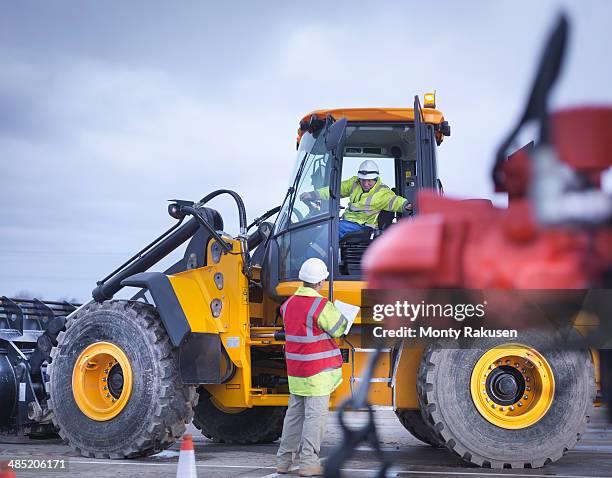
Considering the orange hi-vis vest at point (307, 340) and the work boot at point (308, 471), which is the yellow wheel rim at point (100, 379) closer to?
the orange hi-vis vest at point (307, 340)

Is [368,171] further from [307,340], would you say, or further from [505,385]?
[505,385]

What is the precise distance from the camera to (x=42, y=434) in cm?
955

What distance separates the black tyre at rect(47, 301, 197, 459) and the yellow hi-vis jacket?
2056mm

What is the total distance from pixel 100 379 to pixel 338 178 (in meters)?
2.97

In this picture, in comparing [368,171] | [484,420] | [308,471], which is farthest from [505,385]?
[368,171]

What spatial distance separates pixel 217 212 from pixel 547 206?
314 inches

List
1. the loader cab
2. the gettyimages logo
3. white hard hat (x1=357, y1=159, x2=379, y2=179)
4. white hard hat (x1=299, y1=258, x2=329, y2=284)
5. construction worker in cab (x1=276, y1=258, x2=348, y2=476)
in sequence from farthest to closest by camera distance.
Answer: white hard hat (x1=357, y1=159, x2=379, y2=179)
the loader cab
white hard hat (x1=299, y1=258, x2=329, y2=284)
construction worker in cab (x1=276, y1=258, x2=348, y2=476)
the gettyimages logo

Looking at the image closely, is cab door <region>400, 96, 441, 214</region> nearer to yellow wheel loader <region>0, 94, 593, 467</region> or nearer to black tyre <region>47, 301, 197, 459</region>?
yellow wheel loader <region>0, 94, 593, 467</region>

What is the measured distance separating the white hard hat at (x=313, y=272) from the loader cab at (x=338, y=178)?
19 cm

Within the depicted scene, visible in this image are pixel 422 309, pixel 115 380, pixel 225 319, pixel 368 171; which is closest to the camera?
pixel 422 309

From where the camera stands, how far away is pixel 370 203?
753cm

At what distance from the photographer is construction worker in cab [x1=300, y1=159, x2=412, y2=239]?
746 centimetres

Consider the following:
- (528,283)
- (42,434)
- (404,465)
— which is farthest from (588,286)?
(42,434)

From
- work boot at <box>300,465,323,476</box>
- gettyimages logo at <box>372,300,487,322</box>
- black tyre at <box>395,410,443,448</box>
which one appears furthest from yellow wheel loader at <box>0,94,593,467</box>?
gettyimages logo at <box>372,300,487,322</box>
